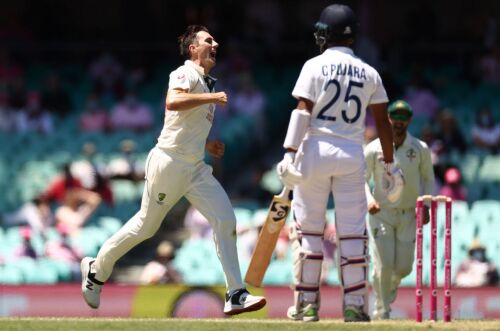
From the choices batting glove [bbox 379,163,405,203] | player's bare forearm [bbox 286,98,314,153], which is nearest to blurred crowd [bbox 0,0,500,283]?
batting glove [bbox 379,163,405,203]

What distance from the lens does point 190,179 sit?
381 inches

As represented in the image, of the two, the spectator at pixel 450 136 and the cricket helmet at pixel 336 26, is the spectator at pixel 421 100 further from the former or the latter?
the cricket helmet at pixel 336 26

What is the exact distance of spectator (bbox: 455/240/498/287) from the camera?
15809mm

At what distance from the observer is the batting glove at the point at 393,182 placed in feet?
36.3

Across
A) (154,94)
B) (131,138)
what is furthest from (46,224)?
(154,94)

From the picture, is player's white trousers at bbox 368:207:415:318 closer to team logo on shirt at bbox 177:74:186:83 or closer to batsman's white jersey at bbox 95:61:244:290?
batsman's white jersey at bbox 95:61:244:290

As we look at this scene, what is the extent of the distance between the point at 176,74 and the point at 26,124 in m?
10.6

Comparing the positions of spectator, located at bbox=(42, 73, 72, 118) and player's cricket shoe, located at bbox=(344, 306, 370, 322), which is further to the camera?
spectator, located at bbox=(42, 73, 72, 118)

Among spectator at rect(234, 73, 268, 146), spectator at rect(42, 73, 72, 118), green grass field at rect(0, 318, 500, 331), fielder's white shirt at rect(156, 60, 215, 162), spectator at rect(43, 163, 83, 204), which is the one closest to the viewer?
green grass field at rect(0, 318, 500, 331)

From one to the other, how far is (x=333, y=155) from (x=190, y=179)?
3.47 ft

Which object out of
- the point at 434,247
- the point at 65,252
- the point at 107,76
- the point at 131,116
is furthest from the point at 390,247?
the point at 107,76

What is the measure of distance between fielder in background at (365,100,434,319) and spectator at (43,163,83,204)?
20.8ft

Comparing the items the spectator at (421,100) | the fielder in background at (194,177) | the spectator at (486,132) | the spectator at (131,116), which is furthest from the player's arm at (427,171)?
the spectator at (131,116)

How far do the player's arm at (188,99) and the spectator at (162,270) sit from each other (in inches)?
277
